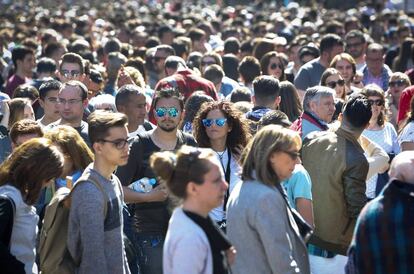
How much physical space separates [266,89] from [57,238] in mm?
3559

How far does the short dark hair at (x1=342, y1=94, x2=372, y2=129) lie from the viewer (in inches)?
295

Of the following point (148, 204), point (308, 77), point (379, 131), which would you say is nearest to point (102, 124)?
point (148, 204)

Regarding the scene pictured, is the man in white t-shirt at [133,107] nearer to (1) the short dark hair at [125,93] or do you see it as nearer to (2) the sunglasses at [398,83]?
(1) the short dark hair at [125,93]

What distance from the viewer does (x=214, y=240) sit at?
5.34 metres

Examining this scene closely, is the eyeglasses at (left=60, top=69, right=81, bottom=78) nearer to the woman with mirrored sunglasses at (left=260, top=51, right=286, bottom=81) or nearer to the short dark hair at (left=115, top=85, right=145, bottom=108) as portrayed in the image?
the short dark hair at (left=115, top=85, right=145, bottom=108)

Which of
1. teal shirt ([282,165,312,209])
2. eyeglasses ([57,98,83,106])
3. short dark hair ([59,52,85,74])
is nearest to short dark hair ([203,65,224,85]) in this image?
short dark hair ([59,52,85,74])

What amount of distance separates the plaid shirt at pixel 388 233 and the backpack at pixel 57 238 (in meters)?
1.55

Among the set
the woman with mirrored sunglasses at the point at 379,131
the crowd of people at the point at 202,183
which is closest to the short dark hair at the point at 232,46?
the crowd of people at the point at 202,183

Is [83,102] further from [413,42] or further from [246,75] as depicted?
[413,42]

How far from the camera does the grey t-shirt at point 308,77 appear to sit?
498 inches

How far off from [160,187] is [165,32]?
12.3 meters

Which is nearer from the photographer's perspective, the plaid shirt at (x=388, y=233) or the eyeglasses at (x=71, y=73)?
the plaid shirt at (x=388, y=233)

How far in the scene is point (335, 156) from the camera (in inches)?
288

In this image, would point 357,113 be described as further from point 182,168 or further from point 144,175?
point 182,168
